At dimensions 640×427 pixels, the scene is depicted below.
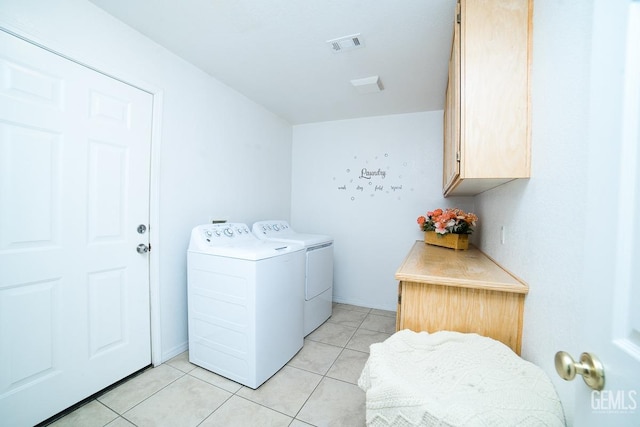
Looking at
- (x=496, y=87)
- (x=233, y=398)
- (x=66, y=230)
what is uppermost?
(x=496, y=87)

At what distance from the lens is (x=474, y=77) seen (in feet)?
3.67

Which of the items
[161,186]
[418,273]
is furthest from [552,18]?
[161,186]

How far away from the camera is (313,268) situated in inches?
94.7

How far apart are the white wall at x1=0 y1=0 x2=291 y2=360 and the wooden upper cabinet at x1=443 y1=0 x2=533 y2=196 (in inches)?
75.7

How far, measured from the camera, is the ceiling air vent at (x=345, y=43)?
1679mm

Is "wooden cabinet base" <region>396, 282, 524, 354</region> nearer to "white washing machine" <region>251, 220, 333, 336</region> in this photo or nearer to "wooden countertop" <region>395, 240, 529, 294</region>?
"wooden countertop" <region>395, 240, 529, 294</region>

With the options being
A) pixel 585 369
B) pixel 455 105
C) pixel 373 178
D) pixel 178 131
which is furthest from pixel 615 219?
pixel 373 178

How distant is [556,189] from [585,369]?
0.64m

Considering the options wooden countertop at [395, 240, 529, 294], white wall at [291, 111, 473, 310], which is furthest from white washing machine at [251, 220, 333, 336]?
wooden countertop at [395, 240, 529, 294]

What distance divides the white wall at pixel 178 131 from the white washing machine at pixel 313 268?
0.29 m

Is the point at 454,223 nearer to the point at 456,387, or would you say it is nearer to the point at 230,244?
the point at 456,387

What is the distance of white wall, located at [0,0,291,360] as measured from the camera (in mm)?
1385

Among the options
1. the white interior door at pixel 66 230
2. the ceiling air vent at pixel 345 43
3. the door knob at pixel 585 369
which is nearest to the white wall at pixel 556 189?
the door knob at pixel 585 369

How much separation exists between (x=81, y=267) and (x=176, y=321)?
783 mm
